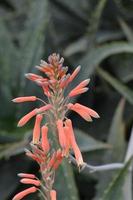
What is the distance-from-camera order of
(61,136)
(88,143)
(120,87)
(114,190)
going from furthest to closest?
1. (120,87)
2. (88,143)
3. (114,190)
4. (61,136)

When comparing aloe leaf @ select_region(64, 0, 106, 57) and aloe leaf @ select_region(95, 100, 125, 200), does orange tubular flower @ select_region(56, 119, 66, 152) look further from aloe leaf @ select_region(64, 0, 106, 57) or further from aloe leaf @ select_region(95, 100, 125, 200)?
aloe leaf @ select_region(64, 0, 106, 57)

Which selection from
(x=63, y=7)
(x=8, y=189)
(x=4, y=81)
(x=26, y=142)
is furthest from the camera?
(x=63, y=7)

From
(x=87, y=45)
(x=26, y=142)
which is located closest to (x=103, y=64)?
(x=87, y=45)

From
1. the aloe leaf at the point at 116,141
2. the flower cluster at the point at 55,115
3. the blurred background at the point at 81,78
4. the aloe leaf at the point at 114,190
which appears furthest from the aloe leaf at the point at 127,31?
the flower cluster at the point at 55,115

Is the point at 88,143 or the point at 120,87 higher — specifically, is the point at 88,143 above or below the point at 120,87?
below

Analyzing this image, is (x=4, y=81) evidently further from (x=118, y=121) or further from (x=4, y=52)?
(x=118, y=121)

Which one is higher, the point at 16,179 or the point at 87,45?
the point at 87,45

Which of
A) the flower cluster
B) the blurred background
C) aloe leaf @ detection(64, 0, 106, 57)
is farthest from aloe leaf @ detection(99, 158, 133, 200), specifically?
aloe leaf @ detection(64, 0, 106, 57)

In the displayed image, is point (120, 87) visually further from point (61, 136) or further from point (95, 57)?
point (61, 136)

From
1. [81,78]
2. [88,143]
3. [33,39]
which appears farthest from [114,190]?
[33,39]
